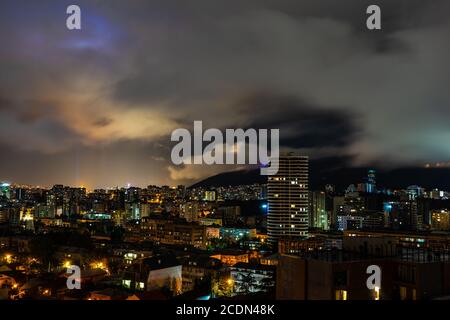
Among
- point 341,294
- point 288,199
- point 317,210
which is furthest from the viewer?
point 317,210

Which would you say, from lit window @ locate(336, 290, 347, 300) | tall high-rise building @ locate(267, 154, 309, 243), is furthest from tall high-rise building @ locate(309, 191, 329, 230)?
lit window @ locate(336, 290, 347, 300)

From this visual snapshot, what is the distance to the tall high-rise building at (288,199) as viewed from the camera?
24.4 meters

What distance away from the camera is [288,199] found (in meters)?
25.1

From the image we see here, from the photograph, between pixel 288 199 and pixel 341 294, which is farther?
pixel 288 199

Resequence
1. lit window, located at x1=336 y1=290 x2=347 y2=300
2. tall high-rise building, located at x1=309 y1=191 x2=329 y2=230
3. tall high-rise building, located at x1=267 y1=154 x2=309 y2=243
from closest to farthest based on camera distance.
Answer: lit window, located at x1=336 y1=290 x2=347 y2=300 < tall high-rise building, located at x1=267 y1=154 x2=309 y2=243 < tall high-rise building, located at x1=309 y1=191 x2=329 y2=230

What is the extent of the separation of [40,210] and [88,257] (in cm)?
2467

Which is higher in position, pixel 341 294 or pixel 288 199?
pixel 288 199

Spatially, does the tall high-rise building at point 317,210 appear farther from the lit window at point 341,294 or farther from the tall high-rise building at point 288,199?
the lit window at point 341,294

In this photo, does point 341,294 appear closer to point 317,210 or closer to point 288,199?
point 288,199

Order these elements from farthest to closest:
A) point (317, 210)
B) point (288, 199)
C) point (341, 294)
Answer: point (317, 210) → point (288, 199) → point (341, 294)

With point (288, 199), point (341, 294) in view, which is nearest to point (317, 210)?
point (288, 199)

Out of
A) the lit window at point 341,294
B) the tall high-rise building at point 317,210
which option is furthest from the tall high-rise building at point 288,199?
the lit window at point 341,294

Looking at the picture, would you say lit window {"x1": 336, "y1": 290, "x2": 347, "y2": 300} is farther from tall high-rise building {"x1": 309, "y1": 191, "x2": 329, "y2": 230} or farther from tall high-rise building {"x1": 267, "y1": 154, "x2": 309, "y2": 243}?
tall high-rise building {"x1": 309, "y1": 191, "x2": 329, "y2": 230}

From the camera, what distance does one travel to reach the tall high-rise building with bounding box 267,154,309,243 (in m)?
24.4
